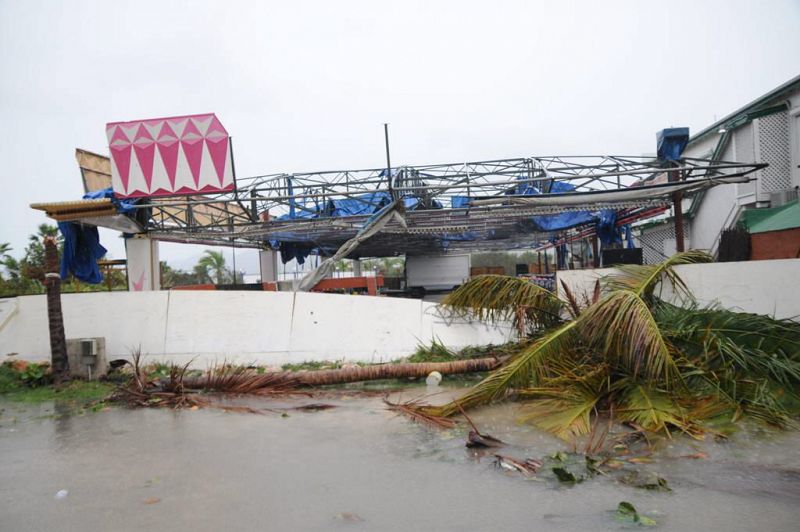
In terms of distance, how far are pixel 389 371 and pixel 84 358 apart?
5779 mm

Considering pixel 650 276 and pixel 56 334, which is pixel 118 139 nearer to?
pixel 56 334

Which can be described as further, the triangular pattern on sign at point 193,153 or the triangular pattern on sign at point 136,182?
the triangular pattern on sign at point 136,182

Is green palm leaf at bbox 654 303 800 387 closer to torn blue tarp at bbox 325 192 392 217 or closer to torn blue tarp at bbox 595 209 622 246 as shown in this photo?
torn blue tarp at bbox 595 209 622 246

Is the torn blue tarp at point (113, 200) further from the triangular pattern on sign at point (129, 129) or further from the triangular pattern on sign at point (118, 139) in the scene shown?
the triangular pattern on sign at point (129, 129)

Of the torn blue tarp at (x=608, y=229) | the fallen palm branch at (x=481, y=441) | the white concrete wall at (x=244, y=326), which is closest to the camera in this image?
the fallen palm branch at (x=481, y=441)

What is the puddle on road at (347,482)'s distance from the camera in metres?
3.57

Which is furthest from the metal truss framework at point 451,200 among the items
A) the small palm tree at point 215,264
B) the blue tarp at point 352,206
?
the small palm tree at point 215,264

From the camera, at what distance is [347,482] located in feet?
14.2

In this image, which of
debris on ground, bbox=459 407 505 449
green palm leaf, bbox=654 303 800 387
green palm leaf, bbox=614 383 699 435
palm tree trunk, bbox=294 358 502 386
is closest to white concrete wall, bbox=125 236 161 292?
palm tree trunk, bbox=294 358 502 386

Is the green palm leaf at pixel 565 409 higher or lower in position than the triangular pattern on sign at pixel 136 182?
lower

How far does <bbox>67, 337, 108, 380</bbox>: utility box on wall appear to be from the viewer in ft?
29.3

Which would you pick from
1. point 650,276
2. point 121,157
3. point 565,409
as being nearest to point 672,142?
point 650,276

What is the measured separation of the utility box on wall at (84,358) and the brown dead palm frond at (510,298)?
6862 mm

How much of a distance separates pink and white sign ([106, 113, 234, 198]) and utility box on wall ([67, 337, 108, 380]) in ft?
14.6
